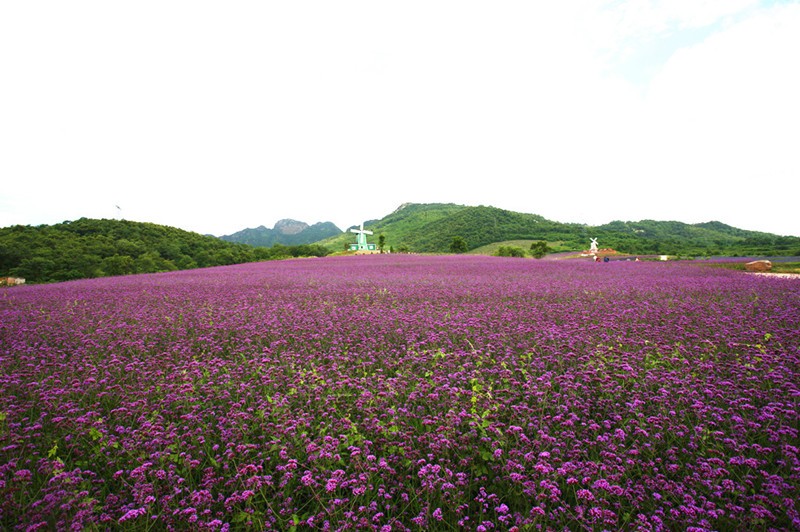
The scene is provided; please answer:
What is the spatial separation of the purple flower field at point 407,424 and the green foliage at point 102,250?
26985mm

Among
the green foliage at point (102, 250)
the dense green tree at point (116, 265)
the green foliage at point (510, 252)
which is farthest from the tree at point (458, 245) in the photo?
the dense green tree at point (116, 265)

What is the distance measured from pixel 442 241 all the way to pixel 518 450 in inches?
3447

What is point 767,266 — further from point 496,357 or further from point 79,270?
point 79,270

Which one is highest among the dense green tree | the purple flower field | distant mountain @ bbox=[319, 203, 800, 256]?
distant mountain @ bbox=[319, 203, 800, 256]

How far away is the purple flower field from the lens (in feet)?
6.35

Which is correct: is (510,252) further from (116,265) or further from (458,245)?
(116,265)

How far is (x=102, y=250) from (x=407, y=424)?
131ft

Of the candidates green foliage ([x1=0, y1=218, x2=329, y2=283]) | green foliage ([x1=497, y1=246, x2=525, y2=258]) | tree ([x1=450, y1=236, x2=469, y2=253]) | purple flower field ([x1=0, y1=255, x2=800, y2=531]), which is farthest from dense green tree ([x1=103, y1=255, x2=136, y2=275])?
tree ([x1=450, y1=236, x2=469, y2=253])

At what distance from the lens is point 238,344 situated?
515 centimetres

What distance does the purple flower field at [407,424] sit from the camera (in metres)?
1.94

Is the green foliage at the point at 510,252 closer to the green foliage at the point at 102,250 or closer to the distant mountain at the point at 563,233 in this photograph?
the distant mountain at the point at 563,233

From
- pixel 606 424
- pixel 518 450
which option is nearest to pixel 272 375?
pixel 518 450

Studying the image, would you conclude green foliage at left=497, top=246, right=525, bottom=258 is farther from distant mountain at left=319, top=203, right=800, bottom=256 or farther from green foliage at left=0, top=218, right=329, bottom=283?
green foliage at left=0, top=218, right=329, bottom=283

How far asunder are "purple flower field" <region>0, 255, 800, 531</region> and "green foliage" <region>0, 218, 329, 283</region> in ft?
88.5
